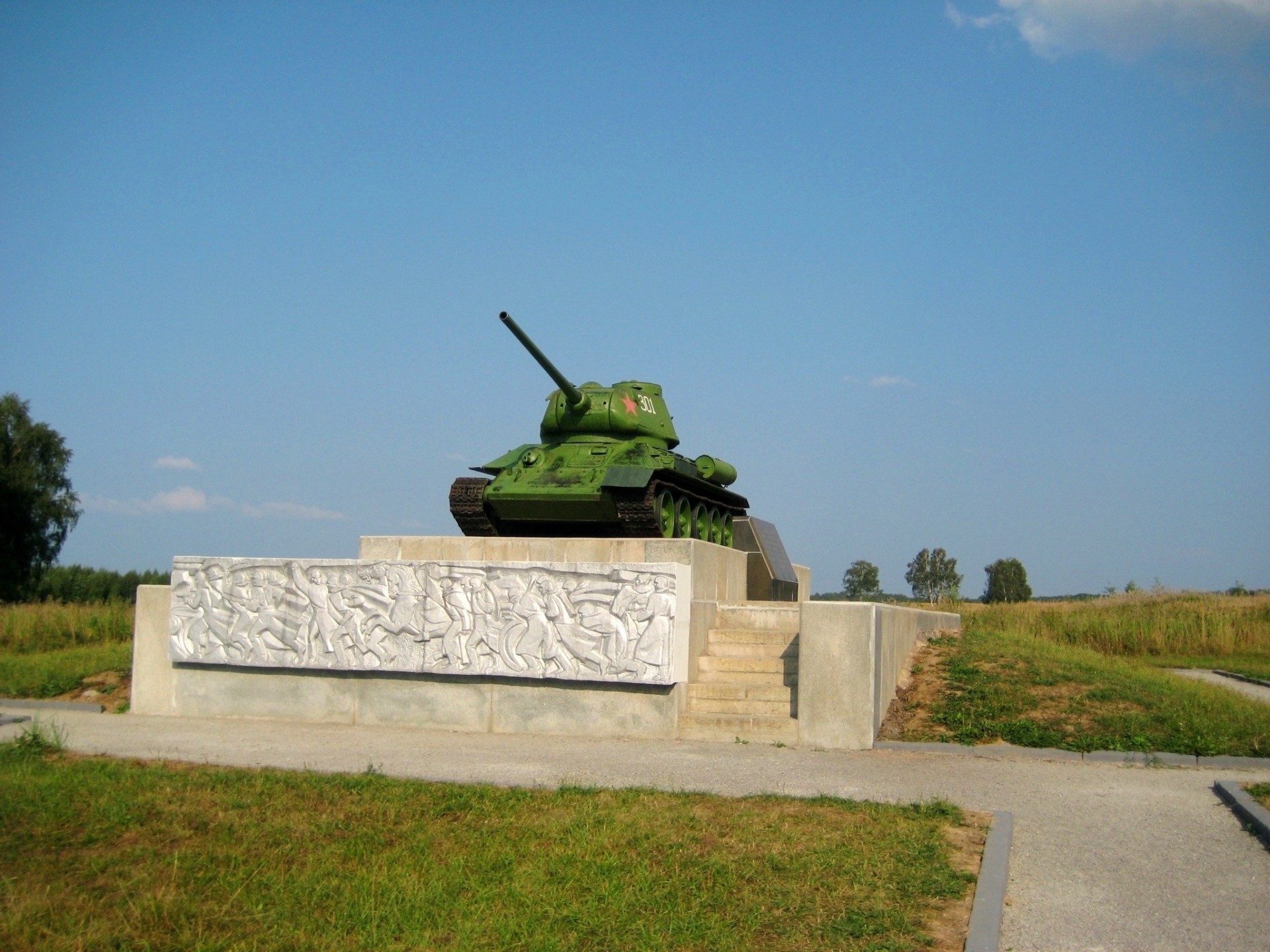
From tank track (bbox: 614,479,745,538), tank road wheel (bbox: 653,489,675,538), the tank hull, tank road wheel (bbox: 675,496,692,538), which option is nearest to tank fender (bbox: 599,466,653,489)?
the tank hull

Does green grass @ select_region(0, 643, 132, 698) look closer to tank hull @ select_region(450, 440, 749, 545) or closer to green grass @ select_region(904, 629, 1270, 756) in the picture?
tank hull @ select_region(450, 440, 749, 545)

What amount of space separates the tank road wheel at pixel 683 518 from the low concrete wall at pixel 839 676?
17.5 ft

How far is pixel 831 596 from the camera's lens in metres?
25.9

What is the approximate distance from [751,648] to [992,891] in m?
6.76

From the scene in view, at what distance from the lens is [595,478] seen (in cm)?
1517

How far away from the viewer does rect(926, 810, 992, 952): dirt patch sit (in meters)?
4.81

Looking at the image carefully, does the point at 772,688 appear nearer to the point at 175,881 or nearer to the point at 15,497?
the point at 175,881

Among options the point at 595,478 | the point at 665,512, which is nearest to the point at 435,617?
the point at 595,478

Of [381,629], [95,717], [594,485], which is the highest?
[594,485]

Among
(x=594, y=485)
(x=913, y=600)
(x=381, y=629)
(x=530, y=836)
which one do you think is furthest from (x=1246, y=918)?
(x=913, y=600)

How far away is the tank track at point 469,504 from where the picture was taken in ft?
50.9

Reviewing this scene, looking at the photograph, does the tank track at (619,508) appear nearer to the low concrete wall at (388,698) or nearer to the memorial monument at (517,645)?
the memorial monument at (517,645)

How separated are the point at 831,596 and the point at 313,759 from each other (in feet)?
59.7

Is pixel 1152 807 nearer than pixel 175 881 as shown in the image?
No
